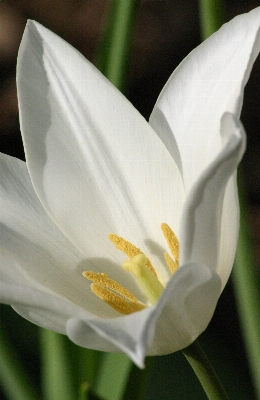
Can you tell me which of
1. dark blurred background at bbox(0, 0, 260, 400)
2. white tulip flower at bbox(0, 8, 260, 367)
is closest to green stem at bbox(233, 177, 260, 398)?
white tulip flower at bbox(0, 8, 260, 367)

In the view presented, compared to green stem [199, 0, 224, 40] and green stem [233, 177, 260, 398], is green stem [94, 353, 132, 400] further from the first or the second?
green stem [199, 0, 224, 40]

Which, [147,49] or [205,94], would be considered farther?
[147,49]

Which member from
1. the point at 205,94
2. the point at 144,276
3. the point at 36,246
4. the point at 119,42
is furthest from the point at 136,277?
the point at 119,42

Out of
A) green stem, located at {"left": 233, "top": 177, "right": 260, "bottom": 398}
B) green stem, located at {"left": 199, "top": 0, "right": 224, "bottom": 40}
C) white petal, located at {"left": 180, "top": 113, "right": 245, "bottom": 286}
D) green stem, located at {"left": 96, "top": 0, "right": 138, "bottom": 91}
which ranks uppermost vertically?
green stem, located at {"left": 96, "top": 0, "right": 138, "bottom": 91}

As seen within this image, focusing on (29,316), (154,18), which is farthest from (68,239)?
(154,18)

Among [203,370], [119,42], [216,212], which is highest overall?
[119,42]

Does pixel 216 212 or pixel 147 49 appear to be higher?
pixel 216 212

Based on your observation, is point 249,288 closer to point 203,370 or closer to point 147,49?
point 203,370
